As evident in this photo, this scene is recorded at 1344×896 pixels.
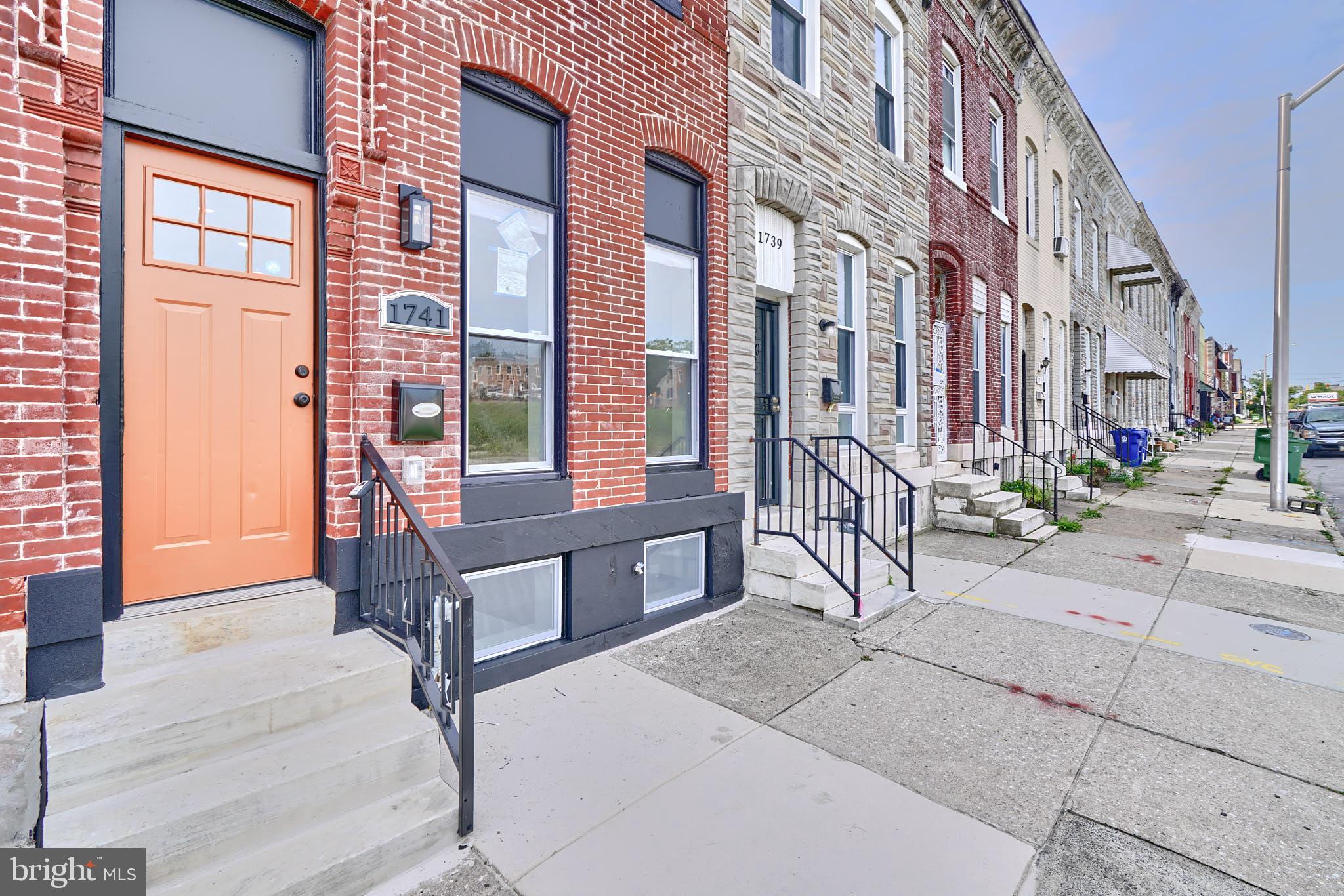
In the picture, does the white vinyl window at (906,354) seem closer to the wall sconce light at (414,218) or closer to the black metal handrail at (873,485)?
the black metal handrail at (873,485)

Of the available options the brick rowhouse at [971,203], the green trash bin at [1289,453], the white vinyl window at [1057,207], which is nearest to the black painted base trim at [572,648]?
the brick rowhouse at [971,203]

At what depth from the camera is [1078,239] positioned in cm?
1716

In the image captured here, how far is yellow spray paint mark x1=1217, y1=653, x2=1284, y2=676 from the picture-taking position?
14.3 ft

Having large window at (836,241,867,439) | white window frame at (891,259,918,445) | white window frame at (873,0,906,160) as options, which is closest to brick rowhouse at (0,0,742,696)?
large window at (836,241,867,439)

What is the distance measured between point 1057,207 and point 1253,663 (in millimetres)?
14234

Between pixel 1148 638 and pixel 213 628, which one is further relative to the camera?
pixel 1148 638

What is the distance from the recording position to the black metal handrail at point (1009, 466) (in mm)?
10117

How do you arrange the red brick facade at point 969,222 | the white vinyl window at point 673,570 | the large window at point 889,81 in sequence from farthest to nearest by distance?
the red brick facade at point 969,222, the large window at point 889,81, the white vinyl window at point 673,570

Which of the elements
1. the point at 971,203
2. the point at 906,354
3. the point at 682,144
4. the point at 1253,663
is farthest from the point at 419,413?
the point at 971,203

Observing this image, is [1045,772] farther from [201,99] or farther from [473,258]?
[201,99]

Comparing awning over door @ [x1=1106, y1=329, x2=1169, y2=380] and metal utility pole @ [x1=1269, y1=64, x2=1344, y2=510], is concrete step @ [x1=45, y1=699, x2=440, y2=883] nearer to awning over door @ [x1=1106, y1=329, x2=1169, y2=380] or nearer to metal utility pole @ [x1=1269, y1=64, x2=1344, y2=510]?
metal utility pole @ [x1=1269, y1=64, x2=1344, y2=510]

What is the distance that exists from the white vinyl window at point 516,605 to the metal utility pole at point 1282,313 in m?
12.9

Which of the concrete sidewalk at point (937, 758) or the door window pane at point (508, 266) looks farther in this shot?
the door window pane at point (508, 266)

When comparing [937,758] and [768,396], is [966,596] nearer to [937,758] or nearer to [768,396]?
[768,396]
